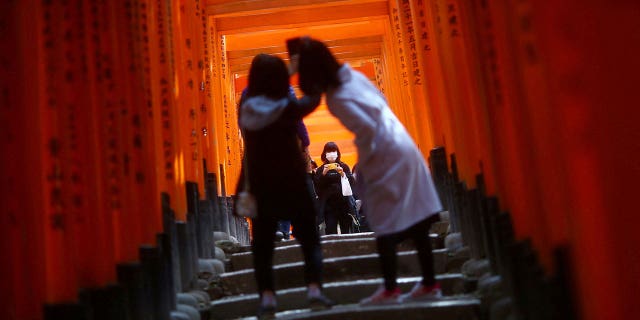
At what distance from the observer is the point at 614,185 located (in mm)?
2828

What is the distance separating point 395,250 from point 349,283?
3.21 ft

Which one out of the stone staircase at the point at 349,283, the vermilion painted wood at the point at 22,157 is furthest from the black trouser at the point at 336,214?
the vermilion painted wood at the point at 22,157

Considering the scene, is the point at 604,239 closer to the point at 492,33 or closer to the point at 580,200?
the point at 580,200

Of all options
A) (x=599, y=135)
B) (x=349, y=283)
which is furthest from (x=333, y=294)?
(x=599, y=135)

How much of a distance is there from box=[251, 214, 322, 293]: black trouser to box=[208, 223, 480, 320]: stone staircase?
0.88 ft

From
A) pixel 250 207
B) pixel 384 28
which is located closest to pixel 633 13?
pixel 250 207

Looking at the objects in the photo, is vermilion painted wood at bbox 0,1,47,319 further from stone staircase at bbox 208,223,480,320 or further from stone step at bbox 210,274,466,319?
stone step at bbox 210,274,466,319

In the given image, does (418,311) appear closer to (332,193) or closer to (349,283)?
(349,283)

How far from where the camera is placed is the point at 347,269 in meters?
6.10

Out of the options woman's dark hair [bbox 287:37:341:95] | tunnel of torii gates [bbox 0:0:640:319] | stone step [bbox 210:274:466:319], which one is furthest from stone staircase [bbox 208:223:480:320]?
woman's dark hair [bbox 287:37:341:95]

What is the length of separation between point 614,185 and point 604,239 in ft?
0.72

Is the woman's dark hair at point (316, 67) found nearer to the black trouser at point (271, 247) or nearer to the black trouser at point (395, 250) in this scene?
the black trouser at point (271, 247)

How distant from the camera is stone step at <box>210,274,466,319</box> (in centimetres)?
550

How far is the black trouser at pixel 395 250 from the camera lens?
468 centimetres
